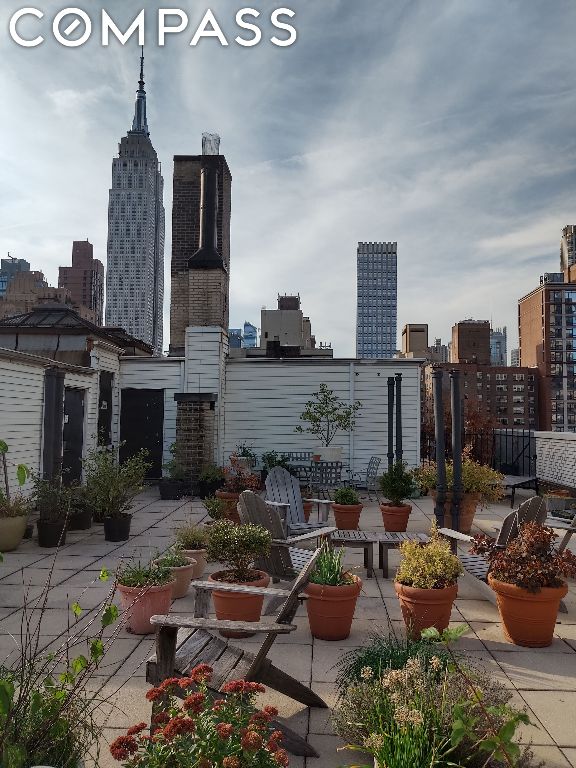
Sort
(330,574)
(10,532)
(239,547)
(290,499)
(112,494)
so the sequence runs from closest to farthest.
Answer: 1. (330,574)
2. (239,547)
3. (10,532)
4. (290,499)
5. (112,494)

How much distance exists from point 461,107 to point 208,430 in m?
8.09

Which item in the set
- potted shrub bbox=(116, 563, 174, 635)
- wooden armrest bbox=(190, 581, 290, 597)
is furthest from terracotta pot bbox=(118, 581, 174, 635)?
wooden armrest bbox=(190, 581, 290, 597)

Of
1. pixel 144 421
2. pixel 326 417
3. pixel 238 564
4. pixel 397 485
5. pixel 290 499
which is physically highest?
pixel 326 417

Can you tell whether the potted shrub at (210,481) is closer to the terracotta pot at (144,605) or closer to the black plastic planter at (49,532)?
the black plastic planter at (49,532)

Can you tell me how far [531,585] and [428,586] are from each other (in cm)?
77

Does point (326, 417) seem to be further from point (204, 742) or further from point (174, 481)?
point (204, 742)

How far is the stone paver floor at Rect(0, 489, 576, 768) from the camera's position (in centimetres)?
314

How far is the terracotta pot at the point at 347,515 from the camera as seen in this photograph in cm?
869

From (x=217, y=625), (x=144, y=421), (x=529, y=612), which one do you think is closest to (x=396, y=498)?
(x=529, y=612)

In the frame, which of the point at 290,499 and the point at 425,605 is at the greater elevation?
the point at 290,499

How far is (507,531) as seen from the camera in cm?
541

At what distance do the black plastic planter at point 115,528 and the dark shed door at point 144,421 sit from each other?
18.5 feet

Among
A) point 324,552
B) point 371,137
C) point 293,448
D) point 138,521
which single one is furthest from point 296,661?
point 293,448

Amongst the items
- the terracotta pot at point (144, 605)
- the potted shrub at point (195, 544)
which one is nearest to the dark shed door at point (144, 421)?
the potted shrub at point (195, 544)
